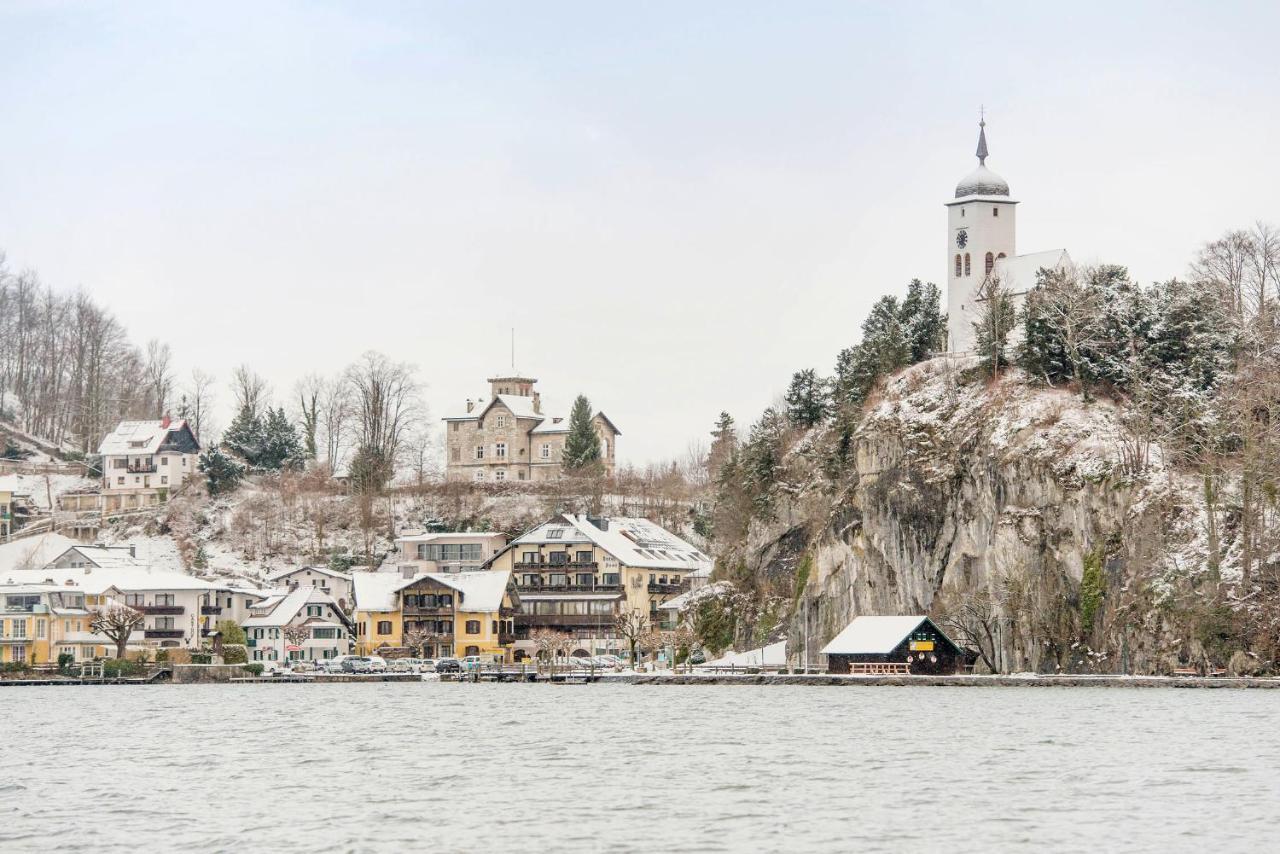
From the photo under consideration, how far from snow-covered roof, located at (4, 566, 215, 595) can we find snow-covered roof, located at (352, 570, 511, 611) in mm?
10094

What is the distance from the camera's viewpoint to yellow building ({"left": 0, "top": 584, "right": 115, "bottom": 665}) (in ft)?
373

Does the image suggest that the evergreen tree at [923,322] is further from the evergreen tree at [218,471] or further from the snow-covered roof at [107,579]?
the evergreen tree at [218,471]

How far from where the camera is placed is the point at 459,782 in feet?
167

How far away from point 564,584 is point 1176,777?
277 feet

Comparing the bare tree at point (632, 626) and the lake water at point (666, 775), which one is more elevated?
the bare tree at point (632, 626)

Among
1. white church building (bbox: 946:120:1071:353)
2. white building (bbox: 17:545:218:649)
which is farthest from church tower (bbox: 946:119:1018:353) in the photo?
white building (bbox: 17:545:218:649)

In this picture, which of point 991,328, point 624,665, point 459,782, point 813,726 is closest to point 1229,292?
point 991,328

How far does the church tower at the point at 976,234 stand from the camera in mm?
114875

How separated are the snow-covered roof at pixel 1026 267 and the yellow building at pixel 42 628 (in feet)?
190

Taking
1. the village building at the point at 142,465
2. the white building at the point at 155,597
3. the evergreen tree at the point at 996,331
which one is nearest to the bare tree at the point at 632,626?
the white building at the point at 155,597

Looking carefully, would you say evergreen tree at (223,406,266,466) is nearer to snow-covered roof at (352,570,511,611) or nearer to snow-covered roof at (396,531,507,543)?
snow-covered roof at (396,531,507,543)

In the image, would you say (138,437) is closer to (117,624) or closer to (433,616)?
(433,616)

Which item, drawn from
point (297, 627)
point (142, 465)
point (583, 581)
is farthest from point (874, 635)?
point (142, 465)

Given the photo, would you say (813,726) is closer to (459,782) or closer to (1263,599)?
(459,782)
